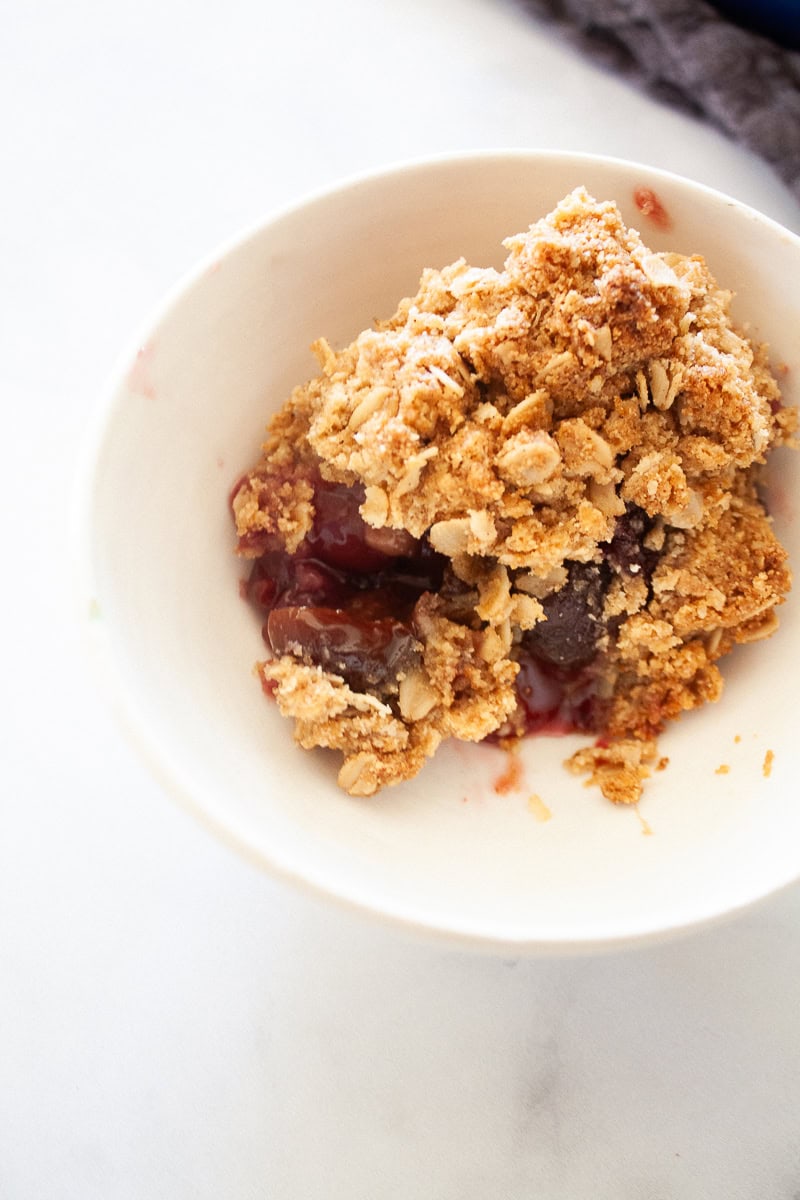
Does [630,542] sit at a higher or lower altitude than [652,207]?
lower

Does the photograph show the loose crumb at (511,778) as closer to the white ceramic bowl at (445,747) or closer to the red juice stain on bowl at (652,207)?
the white ceramic bowl at (445,747)

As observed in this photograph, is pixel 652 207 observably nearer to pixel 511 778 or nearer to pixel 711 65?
pixel 711 65

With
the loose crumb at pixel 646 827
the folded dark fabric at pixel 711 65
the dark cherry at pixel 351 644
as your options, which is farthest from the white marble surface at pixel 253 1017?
the folded dark fabric at pixel 711 65

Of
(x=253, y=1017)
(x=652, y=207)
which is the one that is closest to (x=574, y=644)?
(x=652, y=207)

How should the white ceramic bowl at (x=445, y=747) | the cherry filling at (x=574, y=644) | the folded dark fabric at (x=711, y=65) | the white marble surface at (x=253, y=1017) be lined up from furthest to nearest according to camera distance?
the folded dark fabric at (x=711, y=65)
the white marble surface at (x=253, y=1017)
the cherry filling at (x=574, y=644)
the white ceramic bowl at (x=445, y=747)

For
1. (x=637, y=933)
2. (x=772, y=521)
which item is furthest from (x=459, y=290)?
(x=637, y=933)

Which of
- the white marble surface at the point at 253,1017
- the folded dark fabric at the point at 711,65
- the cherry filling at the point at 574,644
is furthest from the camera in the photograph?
the folded dark fabric at the point at 711,65

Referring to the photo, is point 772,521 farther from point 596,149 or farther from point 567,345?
point 596,149

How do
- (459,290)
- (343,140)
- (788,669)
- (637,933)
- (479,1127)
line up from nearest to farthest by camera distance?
(637,933) < (459,290) < (788,669) < (479,1127) < (343,140)
